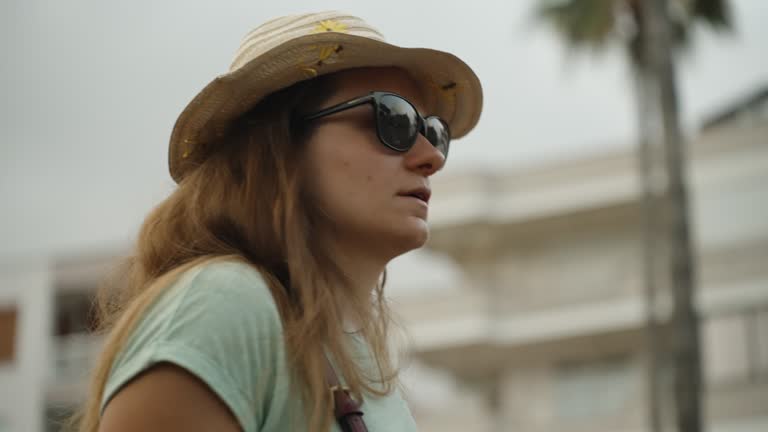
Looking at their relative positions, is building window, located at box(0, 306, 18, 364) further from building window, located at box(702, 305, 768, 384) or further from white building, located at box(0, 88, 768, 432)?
building window, located at box(702, 305, 768, 384)

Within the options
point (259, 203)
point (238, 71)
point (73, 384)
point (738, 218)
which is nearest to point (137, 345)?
point (259, 203)

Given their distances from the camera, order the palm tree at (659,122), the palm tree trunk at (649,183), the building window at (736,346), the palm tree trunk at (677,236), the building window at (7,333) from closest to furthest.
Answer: the palm tree trunk at (677,236) < the palm tree at (659,122) < the palm tree trunk at (649,183) < the building window at (736,346) < the building window at (7,333)

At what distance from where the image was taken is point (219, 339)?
2.22 m

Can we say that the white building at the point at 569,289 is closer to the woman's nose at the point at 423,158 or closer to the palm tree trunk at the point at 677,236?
the palm tree trunk at the point at 677,236

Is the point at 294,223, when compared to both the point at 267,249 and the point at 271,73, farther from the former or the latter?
the point at 271,73

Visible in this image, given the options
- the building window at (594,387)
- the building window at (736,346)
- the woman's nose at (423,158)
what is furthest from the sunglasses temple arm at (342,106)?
the building window at (594,387)

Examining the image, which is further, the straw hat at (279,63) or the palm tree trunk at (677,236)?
the palm tree trunk at (677,236)

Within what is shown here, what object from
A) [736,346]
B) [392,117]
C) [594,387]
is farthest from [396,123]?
[594,387]

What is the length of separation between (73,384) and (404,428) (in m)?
33.7

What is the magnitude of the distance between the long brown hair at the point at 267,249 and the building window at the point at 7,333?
34075mm

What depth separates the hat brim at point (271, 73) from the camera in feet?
8.76

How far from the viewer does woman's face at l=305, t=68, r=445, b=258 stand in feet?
8.80

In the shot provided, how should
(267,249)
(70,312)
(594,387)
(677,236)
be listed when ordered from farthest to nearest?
(70,312) < (594,387) < (677,236) < (267,249)

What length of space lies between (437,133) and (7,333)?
34.7 metres
